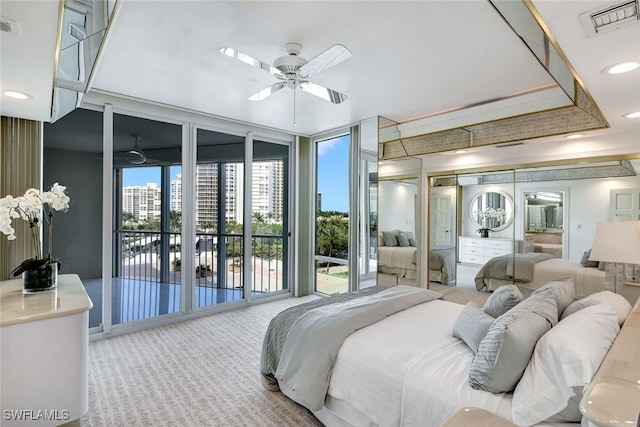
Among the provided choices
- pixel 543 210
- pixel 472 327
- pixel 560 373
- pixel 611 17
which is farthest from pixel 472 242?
pixel 611 17

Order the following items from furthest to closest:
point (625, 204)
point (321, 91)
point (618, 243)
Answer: point (625, 204) → point (321, 91) → point (618, 243)

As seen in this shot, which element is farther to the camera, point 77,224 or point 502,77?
point 77,224

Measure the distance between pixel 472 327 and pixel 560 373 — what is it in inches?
23.4

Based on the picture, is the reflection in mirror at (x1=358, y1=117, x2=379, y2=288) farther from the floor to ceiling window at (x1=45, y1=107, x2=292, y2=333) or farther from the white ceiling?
the floor to ceiling window at (x1=45, y1=107, x2=292, y2=333)

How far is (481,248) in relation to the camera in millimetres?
4020

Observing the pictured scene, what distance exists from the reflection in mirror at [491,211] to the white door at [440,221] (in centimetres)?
32

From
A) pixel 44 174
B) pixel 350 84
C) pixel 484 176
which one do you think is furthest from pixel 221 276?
pixel 484 176

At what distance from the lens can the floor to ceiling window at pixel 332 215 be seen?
196 inches

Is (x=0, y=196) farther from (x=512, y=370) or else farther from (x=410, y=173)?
(x=410, y=173)

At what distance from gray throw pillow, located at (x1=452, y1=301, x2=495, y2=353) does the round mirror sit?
2139mm

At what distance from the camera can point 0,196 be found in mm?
2900

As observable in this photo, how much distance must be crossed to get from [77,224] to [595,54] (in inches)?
177

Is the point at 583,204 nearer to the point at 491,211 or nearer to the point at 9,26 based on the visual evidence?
the point at 491,211

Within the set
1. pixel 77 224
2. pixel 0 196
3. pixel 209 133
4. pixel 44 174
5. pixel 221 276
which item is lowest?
pixel 221 276
